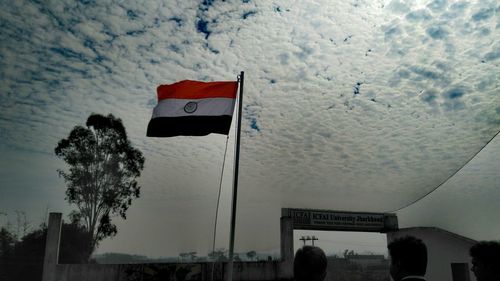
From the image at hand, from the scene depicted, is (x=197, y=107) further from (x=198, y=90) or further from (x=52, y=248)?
(x=52, y=248)

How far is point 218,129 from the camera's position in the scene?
7305mm

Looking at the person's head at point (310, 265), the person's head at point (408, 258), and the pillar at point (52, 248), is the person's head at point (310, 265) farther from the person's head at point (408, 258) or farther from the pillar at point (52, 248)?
the pillar at point (52, 248)

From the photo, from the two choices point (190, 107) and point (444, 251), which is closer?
point (190, 107)

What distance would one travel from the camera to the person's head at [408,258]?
2.92 metres

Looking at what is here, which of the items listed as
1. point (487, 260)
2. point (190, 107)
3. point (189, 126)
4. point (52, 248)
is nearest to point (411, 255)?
point (487, 260)

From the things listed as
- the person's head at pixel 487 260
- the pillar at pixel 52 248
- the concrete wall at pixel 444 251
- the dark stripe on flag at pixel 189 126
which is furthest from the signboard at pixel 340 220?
the person's head at pixel 487 260

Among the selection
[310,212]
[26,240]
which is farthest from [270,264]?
[26,240]

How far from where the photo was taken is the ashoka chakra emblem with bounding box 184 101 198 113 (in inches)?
301

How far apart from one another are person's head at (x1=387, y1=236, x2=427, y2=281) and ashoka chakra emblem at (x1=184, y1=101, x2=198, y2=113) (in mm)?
5427

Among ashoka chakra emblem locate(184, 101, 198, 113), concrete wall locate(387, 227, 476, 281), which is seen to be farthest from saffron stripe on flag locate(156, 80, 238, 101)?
concrete wall locate(387, 227, 476, 281)

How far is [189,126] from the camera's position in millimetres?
7574

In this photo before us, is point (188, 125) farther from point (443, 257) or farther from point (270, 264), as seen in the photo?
point (443, 257)

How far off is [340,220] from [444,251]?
5434mm

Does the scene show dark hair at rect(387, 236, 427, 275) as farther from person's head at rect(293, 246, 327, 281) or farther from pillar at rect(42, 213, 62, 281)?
pillar at rect(42, 213, 62, 281)
